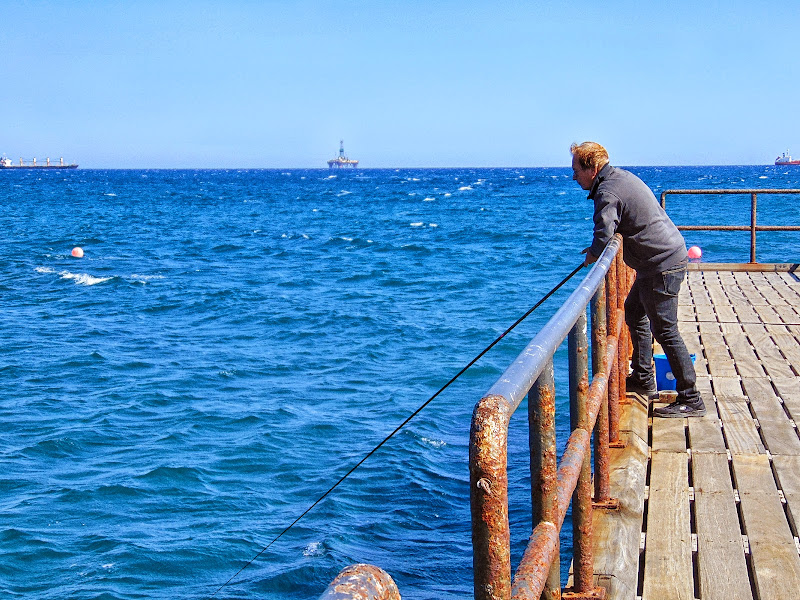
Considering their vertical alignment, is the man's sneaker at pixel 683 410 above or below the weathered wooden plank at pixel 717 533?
above

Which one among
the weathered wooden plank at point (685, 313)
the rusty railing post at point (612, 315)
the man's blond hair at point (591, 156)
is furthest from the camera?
the weathered wooden plank at point (685, 313)

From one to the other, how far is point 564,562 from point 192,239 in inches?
1267

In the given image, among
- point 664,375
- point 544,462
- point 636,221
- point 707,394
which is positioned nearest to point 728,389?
point 707,394

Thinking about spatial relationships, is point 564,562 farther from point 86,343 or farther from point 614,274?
point 86,343

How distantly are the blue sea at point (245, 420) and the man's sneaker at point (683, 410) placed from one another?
1.64m

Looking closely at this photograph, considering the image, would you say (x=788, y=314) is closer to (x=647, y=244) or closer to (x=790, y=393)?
(x=790, y=393)

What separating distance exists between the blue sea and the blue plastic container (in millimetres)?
1540

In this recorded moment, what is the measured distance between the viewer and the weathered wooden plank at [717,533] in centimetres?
298

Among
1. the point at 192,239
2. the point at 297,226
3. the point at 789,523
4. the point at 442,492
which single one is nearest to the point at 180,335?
the point at 442,492

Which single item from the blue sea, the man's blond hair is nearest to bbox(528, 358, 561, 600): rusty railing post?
the man's blond hair

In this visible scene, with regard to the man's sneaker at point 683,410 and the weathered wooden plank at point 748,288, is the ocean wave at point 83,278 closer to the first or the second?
the weathered wooden plank at point 748,288

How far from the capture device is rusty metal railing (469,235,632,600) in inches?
58.9

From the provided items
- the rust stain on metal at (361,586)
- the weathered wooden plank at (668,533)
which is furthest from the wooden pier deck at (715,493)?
the rust stain on metal at (361,586)

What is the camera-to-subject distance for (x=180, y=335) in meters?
14.9
